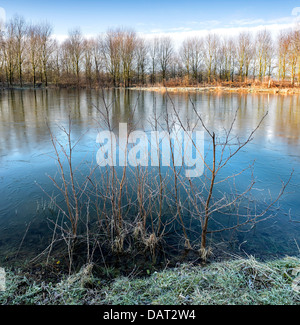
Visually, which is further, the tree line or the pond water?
the tree line

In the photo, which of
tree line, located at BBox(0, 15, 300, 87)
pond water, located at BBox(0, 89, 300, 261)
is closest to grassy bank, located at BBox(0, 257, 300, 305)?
pond water, located at BBox(0, 89, 300, 261)

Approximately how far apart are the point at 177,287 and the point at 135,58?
46.5 metres

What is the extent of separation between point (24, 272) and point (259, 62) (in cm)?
4114

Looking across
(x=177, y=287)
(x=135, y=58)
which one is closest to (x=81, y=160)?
(x=177, y=287)

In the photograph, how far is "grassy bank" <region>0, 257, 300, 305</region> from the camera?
2121 mm

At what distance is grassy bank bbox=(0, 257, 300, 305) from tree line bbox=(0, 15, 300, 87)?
114ft

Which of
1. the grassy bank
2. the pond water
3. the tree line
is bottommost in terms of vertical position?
the grassy bank

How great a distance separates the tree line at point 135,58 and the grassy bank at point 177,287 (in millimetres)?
34596

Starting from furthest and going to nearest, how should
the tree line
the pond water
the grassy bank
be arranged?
1. the tree line
2. the pond water
3. the grassy bank

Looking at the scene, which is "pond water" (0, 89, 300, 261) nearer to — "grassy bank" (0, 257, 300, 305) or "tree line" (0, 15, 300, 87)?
"grassy bank" (0, 257, 300, 305)

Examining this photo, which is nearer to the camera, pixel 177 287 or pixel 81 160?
pixel 177 287

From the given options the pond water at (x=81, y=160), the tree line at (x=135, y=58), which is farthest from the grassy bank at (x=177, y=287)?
the tree line at (x=135, y=58)

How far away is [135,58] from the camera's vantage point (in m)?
44.9

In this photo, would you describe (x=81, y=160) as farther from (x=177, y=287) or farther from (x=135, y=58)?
(x=135, y=58)
